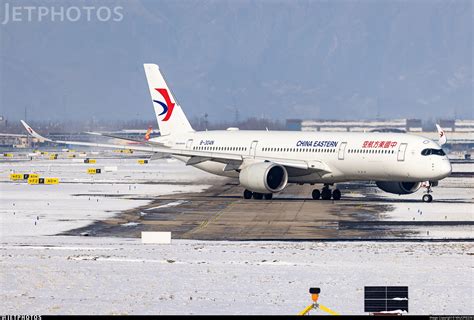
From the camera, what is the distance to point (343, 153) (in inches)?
2574

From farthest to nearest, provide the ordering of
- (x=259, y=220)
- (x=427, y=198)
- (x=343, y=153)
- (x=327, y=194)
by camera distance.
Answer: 1. (x=327, y=194)
2. (x=343, y=153)
3. (x=427, y=198)
4. (x=259, y=220)

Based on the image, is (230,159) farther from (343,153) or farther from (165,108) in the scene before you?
(165,108)

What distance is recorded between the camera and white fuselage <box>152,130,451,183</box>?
6316 centimetres

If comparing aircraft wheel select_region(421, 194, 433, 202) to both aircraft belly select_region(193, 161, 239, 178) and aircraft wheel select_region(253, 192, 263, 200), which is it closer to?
aircraft wheel select_region(253, 192, 263, 200)

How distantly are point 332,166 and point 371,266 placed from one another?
29.4 meters

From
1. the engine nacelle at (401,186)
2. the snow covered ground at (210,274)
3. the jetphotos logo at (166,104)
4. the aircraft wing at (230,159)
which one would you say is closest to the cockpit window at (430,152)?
the engine nacelle at (401,186)

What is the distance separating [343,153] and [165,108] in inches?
694

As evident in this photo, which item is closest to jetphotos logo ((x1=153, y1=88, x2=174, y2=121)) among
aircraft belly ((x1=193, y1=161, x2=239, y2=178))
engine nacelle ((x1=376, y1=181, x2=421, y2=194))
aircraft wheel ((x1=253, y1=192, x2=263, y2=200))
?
aircraft belly ((x1=193, y1=161, x2=239, y2=178))

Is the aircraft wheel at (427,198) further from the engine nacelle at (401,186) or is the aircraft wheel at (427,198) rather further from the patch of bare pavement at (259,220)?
the patch of bare pavement at (259,220)

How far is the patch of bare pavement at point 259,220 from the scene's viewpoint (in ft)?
151

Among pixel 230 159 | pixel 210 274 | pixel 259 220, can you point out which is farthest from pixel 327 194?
pixel 210 274

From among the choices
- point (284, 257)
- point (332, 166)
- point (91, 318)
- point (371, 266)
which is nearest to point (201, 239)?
point (284, 257)

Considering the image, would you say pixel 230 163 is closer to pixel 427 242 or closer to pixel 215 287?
pixel 427 242

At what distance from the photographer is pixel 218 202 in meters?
64.1
